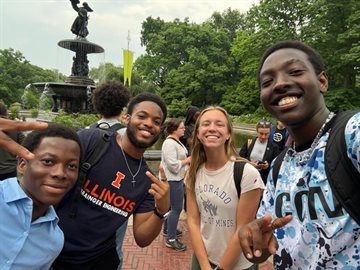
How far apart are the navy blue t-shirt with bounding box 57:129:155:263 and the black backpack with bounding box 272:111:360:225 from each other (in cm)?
151

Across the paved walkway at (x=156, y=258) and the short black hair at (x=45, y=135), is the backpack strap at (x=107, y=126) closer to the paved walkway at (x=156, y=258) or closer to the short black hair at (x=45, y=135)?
the short black hair at (x=45, y=135)

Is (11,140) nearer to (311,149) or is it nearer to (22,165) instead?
(22,165)

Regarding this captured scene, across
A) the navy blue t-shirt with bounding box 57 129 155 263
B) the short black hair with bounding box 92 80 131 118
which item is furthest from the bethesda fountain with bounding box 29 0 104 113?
the navy blue t-shirt with bounding box 57 129 155 263

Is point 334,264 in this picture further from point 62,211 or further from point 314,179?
point 62,211

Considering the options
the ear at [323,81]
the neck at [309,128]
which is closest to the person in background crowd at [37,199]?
the neck at [309,128]

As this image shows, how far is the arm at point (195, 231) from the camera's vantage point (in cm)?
255

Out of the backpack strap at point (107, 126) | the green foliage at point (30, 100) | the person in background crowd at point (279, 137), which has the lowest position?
the green foliage at point (30, 100)

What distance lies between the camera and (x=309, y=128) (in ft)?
4.94

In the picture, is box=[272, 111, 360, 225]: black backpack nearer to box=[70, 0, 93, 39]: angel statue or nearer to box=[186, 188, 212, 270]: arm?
box=[186, 188, 212, 270]: arm

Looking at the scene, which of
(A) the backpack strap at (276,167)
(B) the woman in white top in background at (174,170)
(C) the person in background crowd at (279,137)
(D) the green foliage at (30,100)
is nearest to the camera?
(A) the backpack strap at (276,167)

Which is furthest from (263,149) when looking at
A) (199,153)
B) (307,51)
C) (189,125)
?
(307,51)

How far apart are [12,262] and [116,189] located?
0.83m

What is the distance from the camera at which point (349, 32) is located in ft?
63.2

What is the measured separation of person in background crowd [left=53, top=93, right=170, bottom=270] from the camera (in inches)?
86.6
